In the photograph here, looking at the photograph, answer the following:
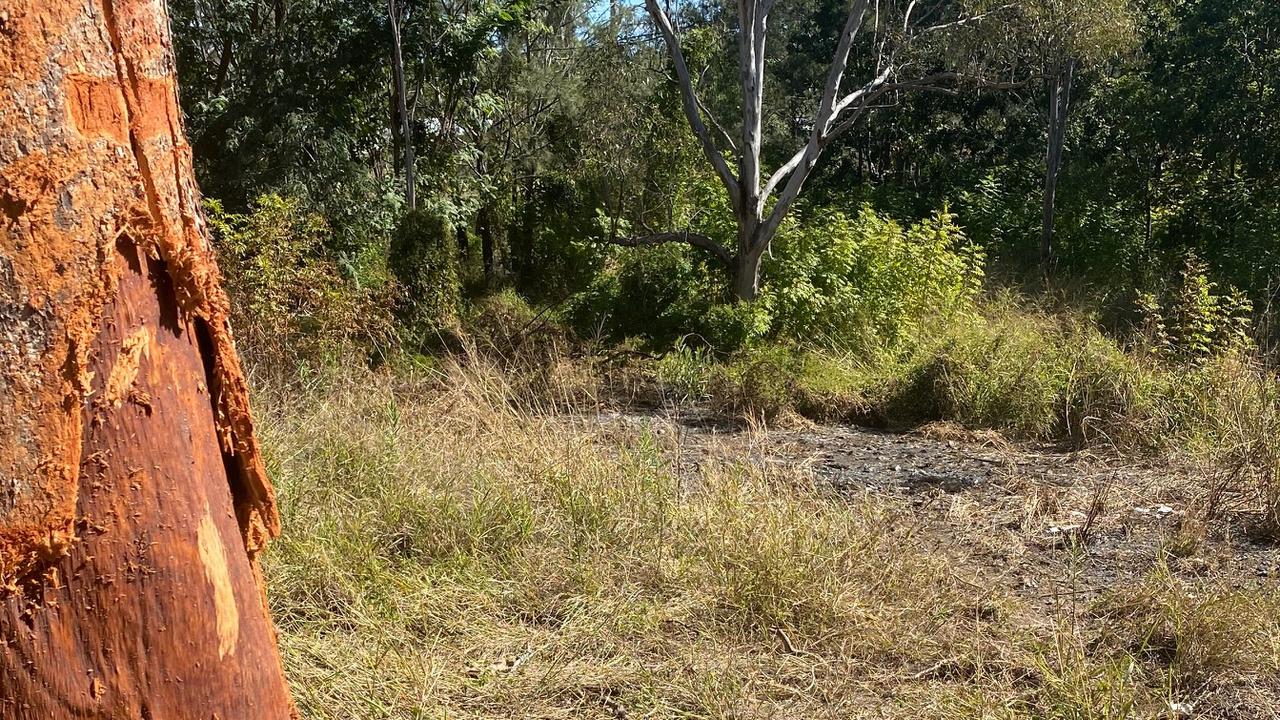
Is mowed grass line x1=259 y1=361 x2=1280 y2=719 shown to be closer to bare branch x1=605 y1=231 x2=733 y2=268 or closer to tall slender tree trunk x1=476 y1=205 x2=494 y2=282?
bare branch x1=605 y1=231 x2=733 y2=268

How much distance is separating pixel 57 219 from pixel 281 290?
671 cm

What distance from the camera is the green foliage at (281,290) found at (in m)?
7.50

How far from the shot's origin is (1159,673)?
339cm

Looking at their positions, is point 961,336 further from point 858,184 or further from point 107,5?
point 858,184

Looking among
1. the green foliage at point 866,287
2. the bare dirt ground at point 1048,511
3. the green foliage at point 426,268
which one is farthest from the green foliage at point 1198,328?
the green foliage at point 426,268

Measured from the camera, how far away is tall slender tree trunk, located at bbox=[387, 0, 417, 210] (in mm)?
13445

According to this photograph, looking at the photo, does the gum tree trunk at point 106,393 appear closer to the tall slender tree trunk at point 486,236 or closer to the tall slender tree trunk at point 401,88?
the tall slender tree trunk at point 401,88

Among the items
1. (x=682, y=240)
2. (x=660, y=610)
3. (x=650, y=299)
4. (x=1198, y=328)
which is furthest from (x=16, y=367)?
(x=682, y=240)

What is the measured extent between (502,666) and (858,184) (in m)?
21.6

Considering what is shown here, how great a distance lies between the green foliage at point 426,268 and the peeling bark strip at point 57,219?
36.5 feet

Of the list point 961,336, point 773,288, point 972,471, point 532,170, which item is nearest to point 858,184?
point 532,170

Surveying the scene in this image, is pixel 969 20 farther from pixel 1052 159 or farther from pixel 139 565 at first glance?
pixel 139 565

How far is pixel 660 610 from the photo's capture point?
3.77 meters

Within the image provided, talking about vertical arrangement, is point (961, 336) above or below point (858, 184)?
below
